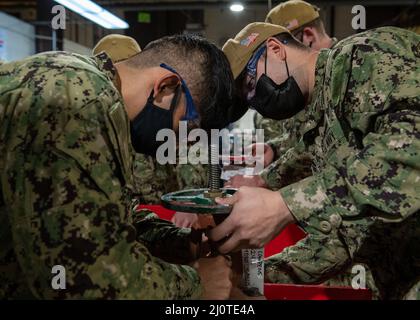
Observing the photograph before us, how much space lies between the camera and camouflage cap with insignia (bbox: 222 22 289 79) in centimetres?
172

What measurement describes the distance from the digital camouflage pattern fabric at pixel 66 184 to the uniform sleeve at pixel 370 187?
0.48 m

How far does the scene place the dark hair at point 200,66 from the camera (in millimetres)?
1289

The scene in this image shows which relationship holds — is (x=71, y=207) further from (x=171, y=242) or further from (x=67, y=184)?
(x=171, y=242)

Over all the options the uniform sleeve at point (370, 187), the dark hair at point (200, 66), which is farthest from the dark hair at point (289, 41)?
the uniform sleeve at point (370, 187)

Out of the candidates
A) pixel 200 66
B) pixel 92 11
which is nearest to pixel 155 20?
pixel 92 11

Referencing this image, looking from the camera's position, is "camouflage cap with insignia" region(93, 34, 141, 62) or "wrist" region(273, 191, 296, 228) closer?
"wrist" region(273, 191, 296, 228)

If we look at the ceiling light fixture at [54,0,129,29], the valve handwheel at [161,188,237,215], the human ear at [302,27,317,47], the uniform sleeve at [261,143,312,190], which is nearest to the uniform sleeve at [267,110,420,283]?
the valve handwheel at [161,188,237,215]

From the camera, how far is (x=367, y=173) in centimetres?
115

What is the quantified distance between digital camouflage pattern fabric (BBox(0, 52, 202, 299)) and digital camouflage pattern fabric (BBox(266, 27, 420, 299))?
50 cm

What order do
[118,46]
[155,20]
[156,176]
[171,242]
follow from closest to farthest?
[171,242]
[156,176]
[118,46]
[155,20]

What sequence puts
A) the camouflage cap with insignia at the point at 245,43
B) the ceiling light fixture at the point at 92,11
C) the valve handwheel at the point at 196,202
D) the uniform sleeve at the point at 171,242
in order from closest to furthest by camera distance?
the valve handwheel at the point at 196,202 → the uniform sleeve at the point at 171,242 → the camouflage cap with insignia at the point at 245,43 → the ceiling light fixture at the point at 92,11

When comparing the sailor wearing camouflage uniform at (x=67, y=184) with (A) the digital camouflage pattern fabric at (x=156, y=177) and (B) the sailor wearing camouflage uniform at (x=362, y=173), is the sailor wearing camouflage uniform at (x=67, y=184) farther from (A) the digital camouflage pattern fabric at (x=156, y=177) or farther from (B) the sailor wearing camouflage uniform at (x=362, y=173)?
(A) the digital camouflage pattern fabric at (x=156, y=177)

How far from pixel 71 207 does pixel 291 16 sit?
222cm

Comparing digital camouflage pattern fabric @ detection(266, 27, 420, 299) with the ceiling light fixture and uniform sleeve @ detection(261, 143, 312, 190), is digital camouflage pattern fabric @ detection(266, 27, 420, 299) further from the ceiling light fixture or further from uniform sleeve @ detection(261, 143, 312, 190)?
the ceiling light fixture
